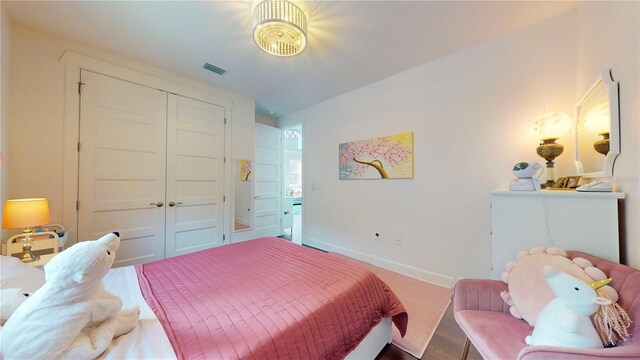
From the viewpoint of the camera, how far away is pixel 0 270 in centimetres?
109

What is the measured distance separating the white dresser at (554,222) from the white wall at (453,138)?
62cm

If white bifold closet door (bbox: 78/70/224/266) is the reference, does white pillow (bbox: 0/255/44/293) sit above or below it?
below

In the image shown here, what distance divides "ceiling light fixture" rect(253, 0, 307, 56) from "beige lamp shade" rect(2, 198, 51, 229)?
6.80ft

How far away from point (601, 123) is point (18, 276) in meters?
3.43

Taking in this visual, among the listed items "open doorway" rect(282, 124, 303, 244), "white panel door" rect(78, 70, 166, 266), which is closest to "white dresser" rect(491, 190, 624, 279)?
"white panel door" rect(78, 70, 166, 266)

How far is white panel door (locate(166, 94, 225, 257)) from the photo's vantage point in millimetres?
2768

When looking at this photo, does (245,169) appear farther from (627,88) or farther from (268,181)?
(627,88)

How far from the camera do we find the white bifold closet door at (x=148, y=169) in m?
2.26

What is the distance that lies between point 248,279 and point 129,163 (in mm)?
2268

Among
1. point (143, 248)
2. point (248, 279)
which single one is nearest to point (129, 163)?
point (143, 248)

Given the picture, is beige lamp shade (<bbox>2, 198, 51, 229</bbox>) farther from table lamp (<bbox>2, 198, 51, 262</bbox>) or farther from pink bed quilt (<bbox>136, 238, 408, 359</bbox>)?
pink bed quilt (<bbox>136, 238, 408, 359</bbox>)

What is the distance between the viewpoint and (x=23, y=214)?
151 cm

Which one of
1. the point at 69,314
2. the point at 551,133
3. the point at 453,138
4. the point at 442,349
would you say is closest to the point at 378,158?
the point at 453,138

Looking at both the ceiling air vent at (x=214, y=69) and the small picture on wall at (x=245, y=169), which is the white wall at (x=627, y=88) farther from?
the small picture on wall at (x=245, y=169)
